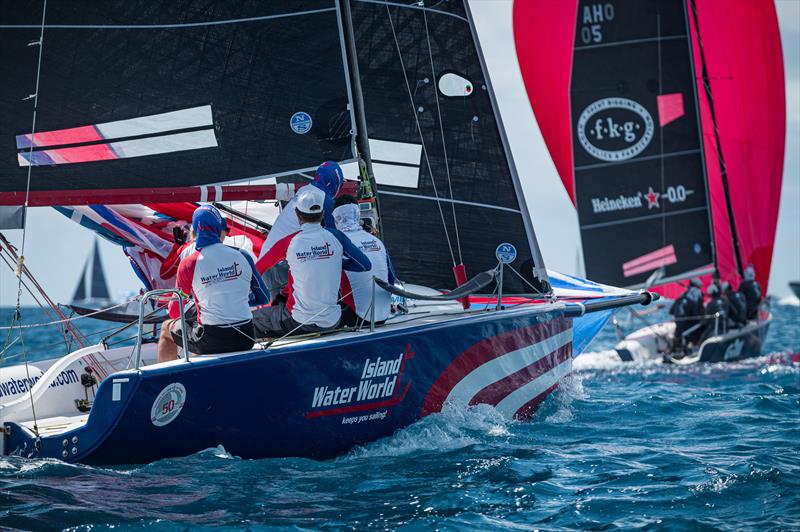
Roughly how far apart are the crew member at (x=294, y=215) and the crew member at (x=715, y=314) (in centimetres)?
894

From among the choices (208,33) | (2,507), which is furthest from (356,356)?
(208,33)

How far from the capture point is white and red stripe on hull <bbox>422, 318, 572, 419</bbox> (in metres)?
6.36

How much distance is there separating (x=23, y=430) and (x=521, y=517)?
2666 millimetres

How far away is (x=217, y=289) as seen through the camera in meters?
5.66

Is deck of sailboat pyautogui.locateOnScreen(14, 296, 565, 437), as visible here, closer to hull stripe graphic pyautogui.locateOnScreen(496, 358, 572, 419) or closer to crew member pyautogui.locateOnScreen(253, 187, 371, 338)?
crew member pyautogui.locateOnScreen(253, 187, 371, 338)

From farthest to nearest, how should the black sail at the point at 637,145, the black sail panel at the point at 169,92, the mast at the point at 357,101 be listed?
the black sail at the point at 637,145
the mast at the point at 357,101
the black sail panel at the point at 169,92

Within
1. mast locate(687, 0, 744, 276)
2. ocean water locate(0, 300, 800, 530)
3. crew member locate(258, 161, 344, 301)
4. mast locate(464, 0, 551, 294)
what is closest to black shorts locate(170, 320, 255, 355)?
ocean water locate(0, 300, 800, 530)

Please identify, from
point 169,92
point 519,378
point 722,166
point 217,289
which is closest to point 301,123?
point 169,92

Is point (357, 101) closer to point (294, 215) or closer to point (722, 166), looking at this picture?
point (294, 215)

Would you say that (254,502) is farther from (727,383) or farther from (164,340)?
(727,383)

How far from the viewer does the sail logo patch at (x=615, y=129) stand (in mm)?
15945

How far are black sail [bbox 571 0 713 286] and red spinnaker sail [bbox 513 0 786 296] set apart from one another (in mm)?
398

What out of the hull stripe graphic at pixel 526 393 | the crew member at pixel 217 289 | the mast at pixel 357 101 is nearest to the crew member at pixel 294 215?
the mast at pixel 357 101

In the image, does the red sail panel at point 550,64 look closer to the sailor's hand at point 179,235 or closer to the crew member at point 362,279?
the sailor's hand at point 179,235
